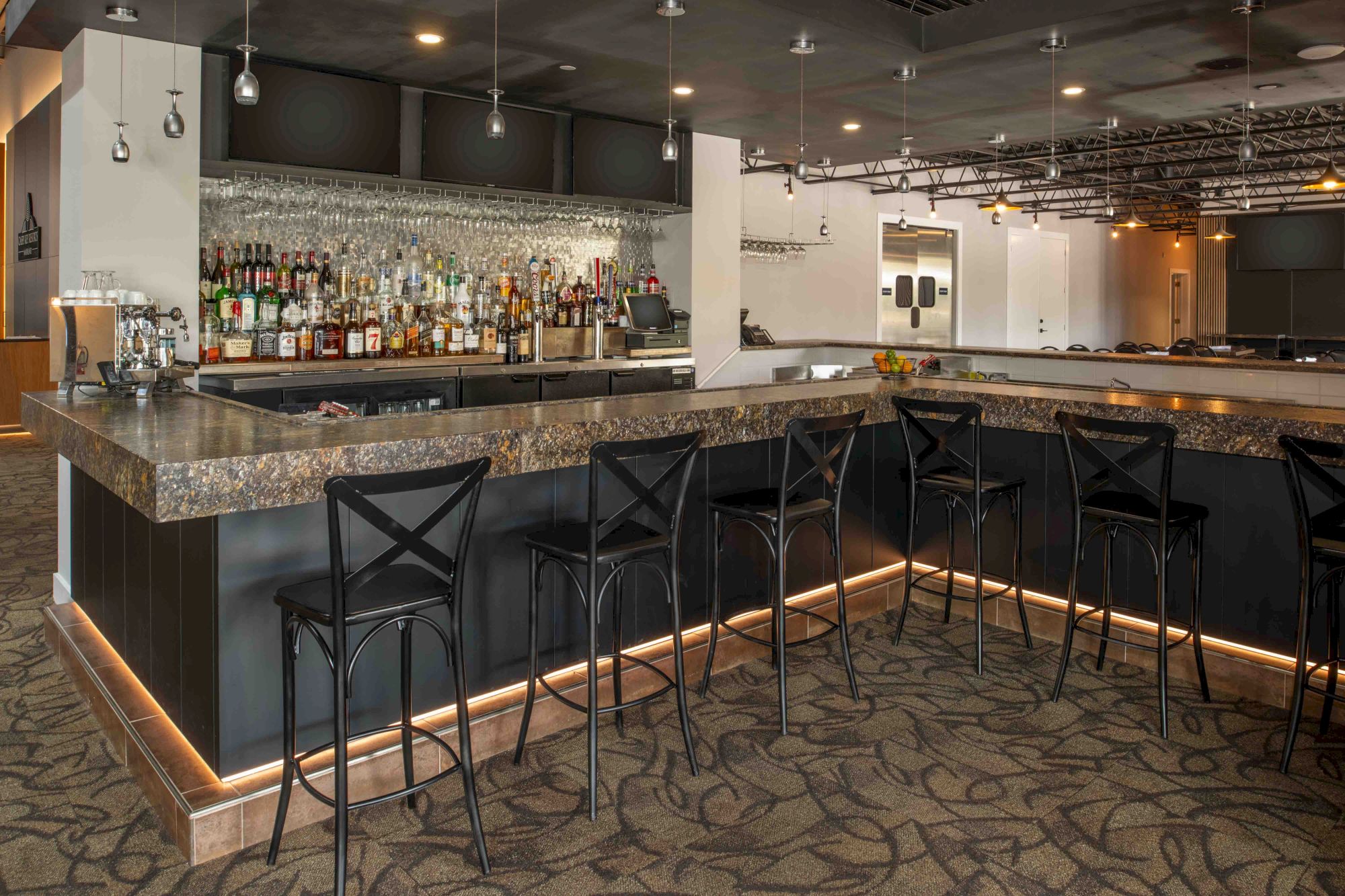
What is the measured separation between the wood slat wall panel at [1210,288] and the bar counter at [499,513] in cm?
1668

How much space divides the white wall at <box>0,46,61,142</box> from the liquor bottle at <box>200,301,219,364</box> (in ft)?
15.0

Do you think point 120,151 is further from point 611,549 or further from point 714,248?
point 714,248

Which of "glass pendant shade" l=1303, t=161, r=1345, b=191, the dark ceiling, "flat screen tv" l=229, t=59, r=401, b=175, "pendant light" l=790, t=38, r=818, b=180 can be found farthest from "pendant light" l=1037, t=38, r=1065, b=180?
"flat screen tv" l=229, t=59, r=401, b=175

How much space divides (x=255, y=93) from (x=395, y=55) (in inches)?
74.3

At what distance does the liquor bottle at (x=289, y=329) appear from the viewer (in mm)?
5660

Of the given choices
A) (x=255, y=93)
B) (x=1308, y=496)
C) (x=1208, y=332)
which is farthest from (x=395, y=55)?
(x=1208, y=332)

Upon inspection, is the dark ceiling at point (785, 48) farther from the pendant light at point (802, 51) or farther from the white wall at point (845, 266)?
the white wall at point (845, 266)

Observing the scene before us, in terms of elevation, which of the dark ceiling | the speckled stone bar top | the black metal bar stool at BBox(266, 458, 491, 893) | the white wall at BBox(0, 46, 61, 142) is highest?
the white wall at BBox(0, 46, 61, 142)

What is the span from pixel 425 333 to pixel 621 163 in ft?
6.28

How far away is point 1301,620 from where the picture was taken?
2.98 meters

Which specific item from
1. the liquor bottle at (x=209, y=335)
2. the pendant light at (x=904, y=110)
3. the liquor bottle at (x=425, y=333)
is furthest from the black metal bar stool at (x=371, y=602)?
the pendant light at (x=904, y=110)

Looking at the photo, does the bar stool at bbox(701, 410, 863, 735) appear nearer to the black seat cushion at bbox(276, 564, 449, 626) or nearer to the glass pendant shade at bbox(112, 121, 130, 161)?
the black seat cushion at bbox(276, 564, 449, 626)

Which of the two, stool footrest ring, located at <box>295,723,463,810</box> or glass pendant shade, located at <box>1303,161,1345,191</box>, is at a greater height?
glass pendant shade, located at <box>1303,161,1345,191</box>

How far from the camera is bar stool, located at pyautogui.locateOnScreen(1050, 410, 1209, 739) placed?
3.23 metres
